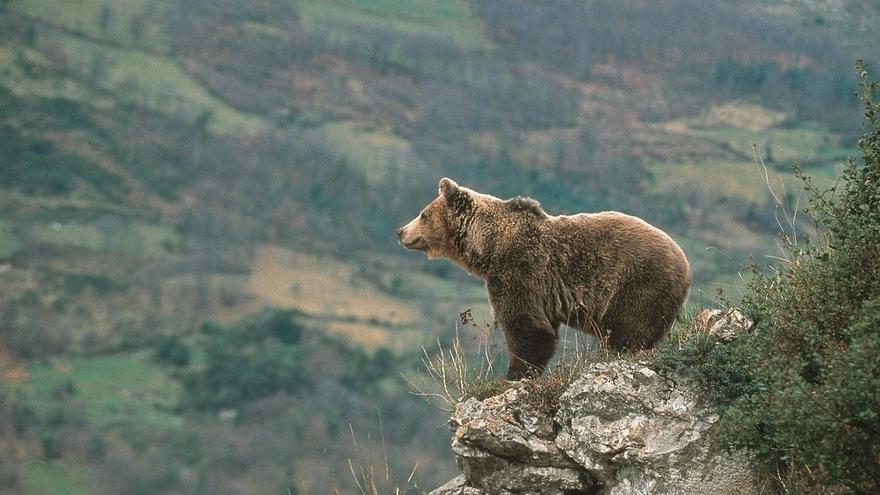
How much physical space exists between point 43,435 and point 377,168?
3268 inches

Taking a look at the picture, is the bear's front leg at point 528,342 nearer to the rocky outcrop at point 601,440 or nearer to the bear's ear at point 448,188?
the rocky outcrop at point 601,440

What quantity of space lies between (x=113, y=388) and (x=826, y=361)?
133 meters

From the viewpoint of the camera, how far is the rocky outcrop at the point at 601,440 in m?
11.0

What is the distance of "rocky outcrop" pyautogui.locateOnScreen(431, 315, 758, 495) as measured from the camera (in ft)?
36.0

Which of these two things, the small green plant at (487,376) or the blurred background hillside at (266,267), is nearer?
the small green plant at (487,376)

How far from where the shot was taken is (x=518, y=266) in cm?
1306

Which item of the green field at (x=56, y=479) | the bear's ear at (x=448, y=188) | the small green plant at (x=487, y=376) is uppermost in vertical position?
the bear's ear at (x=448, y=188)

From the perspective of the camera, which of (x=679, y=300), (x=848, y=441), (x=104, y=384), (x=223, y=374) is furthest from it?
(x=223, y=374)

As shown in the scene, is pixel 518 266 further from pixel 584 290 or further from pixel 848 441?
pixel 848 441

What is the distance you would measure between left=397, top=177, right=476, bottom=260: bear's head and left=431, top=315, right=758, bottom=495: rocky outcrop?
251 cm

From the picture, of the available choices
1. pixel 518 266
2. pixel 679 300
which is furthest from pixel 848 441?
pixel 518 266

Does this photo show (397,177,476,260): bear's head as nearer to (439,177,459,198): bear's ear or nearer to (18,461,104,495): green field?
(439,177,459,198): bear's ear

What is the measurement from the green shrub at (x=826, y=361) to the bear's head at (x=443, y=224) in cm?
371

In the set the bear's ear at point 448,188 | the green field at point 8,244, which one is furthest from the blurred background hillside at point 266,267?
the bear's ear at point 448,188
